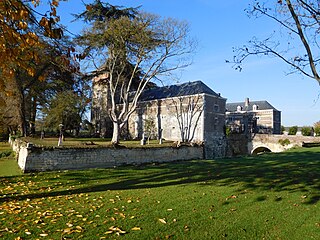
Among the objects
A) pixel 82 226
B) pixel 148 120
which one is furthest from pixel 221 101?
pixel 82 226

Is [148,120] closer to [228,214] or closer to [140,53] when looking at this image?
[140,53]

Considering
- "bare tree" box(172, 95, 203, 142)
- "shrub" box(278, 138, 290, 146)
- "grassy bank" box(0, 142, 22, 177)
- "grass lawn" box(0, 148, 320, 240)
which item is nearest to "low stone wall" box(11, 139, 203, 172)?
"grassy bank" box(0, 142, 22, 177)

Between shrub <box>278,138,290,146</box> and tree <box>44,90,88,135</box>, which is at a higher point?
tree <box>44,90,88,135</box>

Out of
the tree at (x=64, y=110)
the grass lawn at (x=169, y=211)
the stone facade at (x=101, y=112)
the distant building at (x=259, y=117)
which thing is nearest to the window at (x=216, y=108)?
the tree at (x=64, y=110)

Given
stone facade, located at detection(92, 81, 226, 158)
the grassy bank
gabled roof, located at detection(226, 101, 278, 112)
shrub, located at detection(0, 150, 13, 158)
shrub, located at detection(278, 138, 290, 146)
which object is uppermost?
gabled roof, located at detection(226, 101, 278, 112)

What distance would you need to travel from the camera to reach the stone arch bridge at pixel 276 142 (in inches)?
1281

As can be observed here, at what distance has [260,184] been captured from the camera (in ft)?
28.7

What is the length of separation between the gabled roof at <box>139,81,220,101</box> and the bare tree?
82cm

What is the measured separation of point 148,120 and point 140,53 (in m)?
11.2

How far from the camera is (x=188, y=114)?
30.4 metres

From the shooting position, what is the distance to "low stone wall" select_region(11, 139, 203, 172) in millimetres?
13930

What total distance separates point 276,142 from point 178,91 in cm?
1283

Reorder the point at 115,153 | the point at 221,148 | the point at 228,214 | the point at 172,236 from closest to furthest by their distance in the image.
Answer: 1. the point at 172,236
2. the point at 228,214
3. the point at 115,153
4. the point at 221,148

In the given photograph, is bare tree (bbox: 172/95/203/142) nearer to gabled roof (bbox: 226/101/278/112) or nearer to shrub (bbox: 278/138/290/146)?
shrub (bbox: 278/138/290/146)
